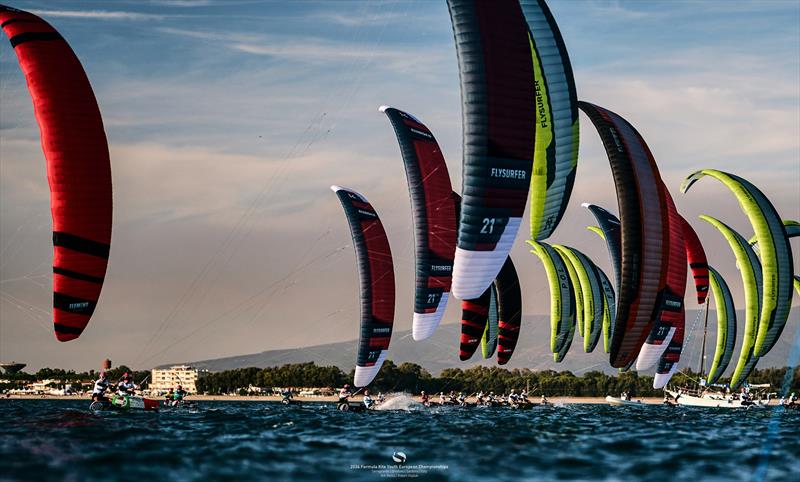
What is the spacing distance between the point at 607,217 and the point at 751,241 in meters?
18.1

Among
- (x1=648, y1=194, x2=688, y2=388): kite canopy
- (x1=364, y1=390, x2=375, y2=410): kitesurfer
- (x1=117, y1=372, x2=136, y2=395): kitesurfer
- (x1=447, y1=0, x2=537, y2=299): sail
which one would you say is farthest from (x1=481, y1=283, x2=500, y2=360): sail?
(x1=447, y1=0, x2=537, y2=299): sail

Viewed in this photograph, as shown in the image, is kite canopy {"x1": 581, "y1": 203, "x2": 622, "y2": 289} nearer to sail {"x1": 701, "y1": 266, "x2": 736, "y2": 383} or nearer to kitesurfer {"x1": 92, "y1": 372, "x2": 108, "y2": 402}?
sail {"x1": 701, "y1": 266, "x2": 736, "y2": 383}

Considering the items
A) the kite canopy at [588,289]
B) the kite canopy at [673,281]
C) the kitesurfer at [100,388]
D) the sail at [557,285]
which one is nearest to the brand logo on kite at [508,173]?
the kite canopy at [673,281]

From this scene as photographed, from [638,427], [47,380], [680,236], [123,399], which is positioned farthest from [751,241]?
[47,380]

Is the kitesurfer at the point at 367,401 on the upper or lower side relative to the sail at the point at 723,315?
lower

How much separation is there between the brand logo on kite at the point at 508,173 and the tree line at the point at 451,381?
376ft

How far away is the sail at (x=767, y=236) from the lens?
52062 mm

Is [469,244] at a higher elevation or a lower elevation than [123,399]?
higher

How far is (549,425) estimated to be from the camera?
36.3 metres

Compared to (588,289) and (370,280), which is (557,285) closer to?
(588,289)

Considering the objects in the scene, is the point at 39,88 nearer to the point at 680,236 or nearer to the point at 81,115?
the point at 81,115

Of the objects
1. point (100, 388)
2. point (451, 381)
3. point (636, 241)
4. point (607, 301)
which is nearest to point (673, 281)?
point (636, 241)

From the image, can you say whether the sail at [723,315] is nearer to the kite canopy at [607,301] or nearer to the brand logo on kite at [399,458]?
the kite canopy at [607,301]

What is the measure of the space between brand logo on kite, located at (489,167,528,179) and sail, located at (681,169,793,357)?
2880 cm
